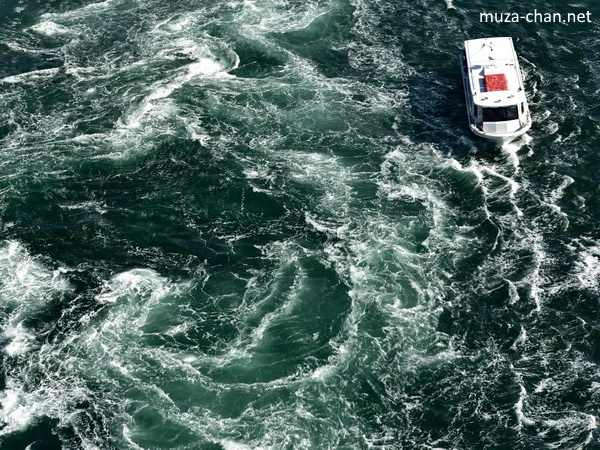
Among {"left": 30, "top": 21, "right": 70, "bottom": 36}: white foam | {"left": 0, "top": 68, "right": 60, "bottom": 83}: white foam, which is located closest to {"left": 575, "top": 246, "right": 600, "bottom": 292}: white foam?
{"left": 0, "top": 68, "right": 60, "bottom": 83}: white foam

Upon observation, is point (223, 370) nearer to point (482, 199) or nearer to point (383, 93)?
point (482, 199)

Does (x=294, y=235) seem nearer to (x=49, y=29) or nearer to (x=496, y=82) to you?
(x=496, y=82)

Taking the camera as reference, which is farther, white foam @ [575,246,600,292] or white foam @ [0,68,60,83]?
white foam @ [0,68,60,83]

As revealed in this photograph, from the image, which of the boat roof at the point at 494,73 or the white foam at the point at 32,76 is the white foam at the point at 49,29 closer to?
the white foam at the point at 32,76

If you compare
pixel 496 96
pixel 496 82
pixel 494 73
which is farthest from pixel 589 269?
pixel 494 73

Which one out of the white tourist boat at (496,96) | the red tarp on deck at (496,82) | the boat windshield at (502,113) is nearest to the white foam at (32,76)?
the white tourist boat at (496,96)

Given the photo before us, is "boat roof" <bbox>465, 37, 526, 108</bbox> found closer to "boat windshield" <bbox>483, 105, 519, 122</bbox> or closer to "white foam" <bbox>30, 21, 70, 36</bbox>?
"boat windshield" <bbox>483, 105, 519, 122</bbox>
